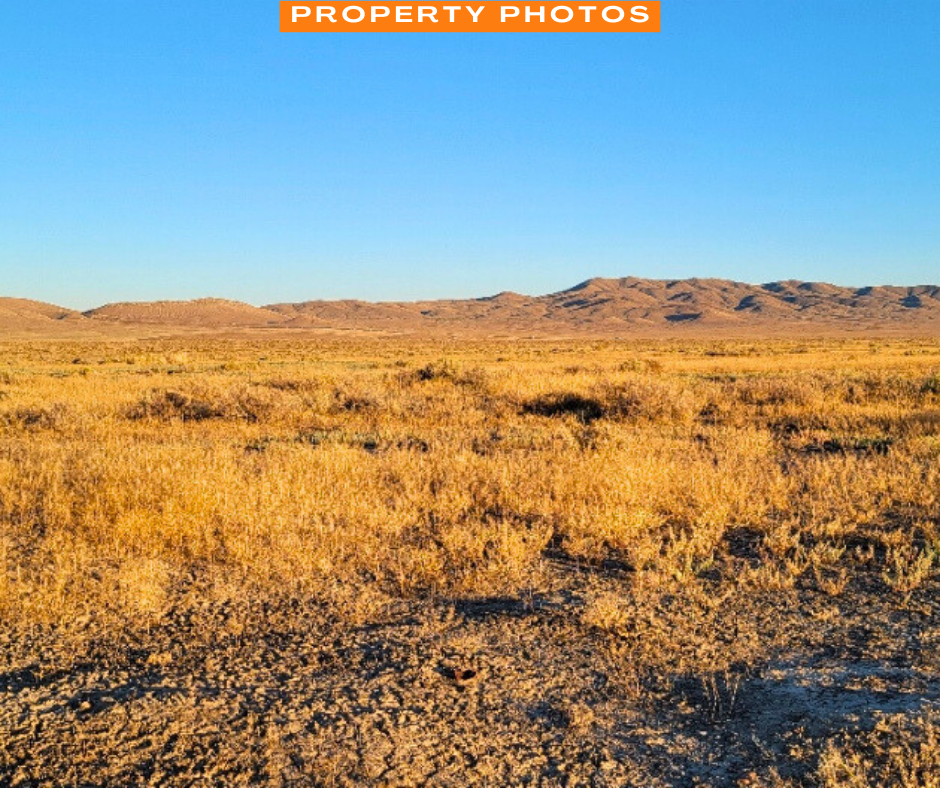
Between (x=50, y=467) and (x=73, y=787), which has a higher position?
(x=50, y=467)

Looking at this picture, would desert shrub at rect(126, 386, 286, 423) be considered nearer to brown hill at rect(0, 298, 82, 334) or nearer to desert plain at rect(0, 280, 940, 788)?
desert plain at rect(0, 280, 940, 788)

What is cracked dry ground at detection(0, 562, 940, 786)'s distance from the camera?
3078 millimetres

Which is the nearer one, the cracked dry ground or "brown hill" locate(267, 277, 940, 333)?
the cracked dry ground

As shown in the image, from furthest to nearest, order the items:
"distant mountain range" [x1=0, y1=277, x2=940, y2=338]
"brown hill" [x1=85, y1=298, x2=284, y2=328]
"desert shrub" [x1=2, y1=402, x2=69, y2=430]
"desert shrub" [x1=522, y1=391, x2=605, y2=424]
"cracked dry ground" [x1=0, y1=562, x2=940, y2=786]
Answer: "brown hill" [x1=85, y1=298, x2=284, y2=328], "distant mountain range" [x1=0, y1=277, x2=940, y2=338], "desert shrub" [x1=522, y1=391, x2=605, y2=424], "desert shrub" [x1=2, y1=402, x2=69, y2=430], "cracked dry ground" [x1=0, y1=562, x2=940, y2=786]

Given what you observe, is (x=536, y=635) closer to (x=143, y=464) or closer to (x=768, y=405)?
(x=143, y=464)

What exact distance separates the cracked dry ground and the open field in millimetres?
16

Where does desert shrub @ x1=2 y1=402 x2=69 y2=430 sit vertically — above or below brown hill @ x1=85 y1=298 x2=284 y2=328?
below

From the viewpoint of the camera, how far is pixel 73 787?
293cm

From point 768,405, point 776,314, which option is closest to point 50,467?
point 768,405

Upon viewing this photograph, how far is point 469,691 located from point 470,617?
95cm

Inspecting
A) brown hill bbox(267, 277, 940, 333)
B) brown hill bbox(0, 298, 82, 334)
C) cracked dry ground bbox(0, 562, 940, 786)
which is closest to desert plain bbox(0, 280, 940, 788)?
cracked dry ground bbox(0, 562, 940, 786)

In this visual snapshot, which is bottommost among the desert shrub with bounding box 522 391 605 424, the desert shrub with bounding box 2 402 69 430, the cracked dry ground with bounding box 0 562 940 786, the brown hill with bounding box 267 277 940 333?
the cracked dry ground with bounding box 0 562 940 786

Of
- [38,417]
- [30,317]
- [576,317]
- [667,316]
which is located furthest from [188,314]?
[38,417]

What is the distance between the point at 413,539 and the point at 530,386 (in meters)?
11.9
